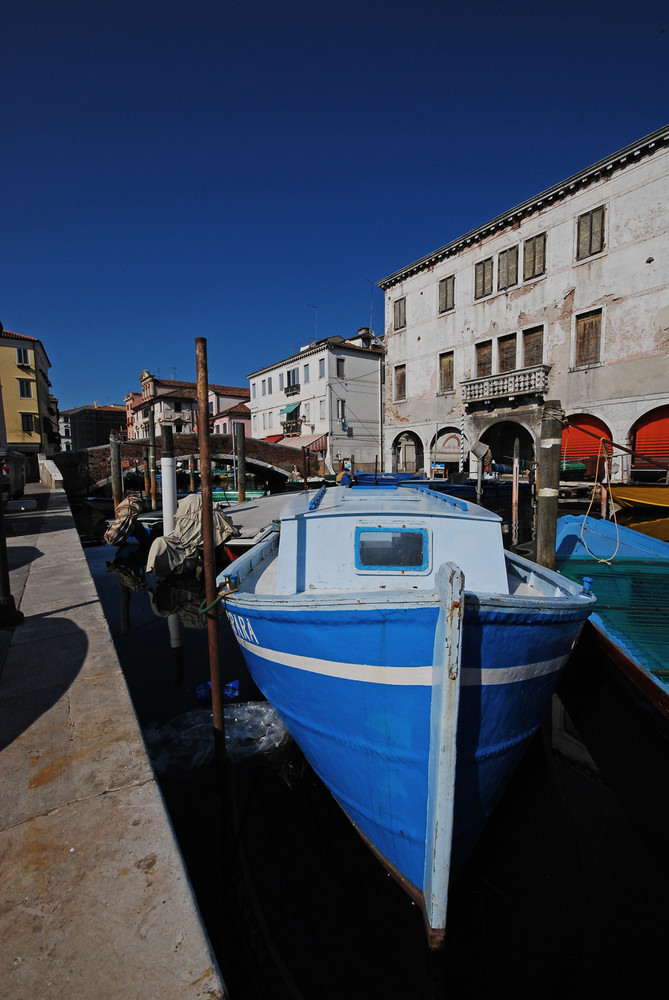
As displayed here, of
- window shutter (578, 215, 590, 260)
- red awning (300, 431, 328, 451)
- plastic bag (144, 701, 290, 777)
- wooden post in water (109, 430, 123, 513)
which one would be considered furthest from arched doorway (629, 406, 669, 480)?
wooden post in water (109, 430, 123, 513)

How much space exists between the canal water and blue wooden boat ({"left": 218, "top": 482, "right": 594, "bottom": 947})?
329 mm

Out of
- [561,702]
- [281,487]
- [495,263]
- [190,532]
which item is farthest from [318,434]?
[561,702]

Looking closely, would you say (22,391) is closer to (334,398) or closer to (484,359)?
(334,398)

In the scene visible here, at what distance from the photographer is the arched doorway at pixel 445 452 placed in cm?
2453

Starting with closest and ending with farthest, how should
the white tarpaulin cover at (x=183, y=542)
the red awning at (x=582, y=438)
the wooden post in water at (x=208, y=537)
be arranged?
the wooden post in water at (x=208, y=537) → the white tarpaulin cover at (x=183, y=542) → the red awning at (x=582, y=438)

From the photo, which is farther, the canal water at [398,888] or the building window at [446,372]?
the building window at [446,372]

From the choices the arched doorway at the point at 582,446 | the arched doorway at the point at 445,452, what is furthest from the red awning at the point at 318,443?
the arched doorway at the point at 582,446

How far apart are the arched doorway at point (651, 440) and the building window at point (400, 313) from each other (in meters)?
13.6

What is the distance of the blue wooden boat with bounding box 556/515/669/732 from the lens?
457cm

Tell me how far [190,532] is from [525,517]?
1375 centimetres

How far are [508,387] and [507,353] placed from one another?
1.93m

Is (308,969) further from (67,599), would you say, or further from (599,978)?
(67,599)

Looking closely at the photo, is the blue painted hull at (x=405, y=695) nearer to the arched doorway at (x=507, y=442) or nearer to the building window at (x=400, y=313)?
the arched doorway at (x=507, y=442)

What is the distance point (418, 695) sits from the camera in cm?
267
